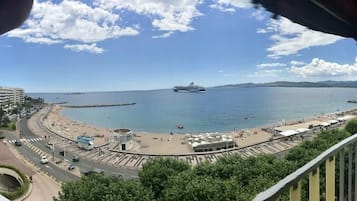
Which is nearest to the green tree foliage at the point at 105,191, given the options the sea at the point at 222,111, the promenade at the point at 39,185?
the promenade at the point at 39,185

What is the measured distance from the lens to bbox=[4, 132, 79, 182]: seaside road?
40.0 ft

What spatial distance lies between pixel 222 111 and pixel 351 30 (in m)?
35.4

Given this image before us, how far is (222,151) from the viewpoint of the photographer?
1658 centimetres

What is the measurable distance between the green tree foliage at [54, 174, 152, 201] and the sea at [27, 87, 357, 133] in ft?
63.3

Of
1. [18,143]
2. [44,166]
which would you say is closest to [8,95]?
[18,143]

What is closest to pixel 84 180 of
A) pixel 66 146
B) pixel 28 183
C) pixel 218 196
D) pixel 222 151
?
pixel 218 196

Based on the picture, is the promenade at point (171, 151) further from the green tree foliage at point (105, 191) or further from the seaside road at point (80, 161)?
the green tree foliage at point (105, 191)

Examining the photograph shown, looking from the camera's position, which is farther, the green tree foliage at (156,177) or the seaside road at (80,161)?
the seaside road at (80,161)

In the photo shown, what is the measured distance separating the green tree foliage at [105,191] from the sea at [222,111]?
19291 millimetres

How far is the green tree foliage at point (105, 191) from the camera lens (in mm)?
5086

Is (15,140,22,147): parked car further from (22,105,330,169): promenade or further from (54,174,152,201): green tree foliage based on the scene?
(54,174,152,201): green tree foliage

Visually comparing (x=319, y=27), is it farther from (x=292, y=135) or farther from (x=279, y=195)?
(x=292, y=135)

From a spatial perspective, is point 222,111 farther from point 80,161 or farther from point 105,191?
point 105,191

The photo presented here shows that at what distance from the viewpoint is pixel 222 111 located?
35.9m
